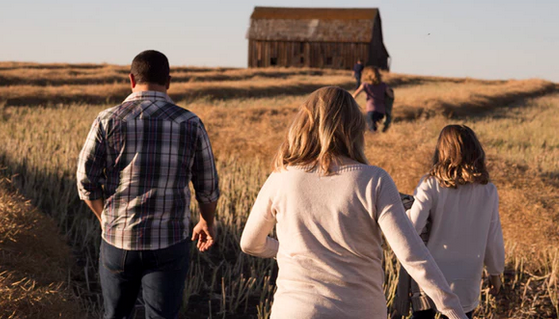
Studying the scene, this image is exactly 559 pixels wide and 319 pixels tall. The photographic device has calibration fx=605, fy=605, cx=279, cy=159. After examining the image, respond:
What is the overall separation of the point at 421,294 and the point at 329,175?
4.63 ft

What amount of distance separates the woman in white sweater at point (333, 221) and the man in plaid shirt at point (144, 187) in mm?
873

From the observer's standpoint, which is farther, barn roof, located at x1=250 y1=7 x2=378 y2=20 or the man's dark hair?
barn roof, located at x1=250 y1=7 x2=378 y2=20

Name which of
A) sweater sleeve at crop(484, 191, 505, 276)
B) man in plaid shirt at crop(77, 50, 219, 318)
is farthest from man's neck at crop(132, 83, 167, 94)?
sweater sleeve at crop(484, 191, 505, 276)

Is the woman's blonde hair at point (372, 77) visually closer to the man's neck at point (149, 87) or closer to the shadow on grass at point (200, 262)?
the shadow on grass at point (200, 262)

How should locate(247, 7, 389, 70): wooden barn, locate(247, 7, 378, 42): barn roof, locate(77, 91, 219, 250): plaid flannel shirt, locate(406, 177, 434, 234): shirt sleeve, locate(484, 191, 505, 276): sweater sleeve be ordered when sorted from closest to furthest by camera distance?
locate(77, 91, 219, 250): plaid flannel shirt < locate(406, 177, 434, 234): shirt sleeve < locate(484, 191, 505, 276): sweater sleeve < locate(247, 7, 389, 70): wooden barn < locate(247, 7, 378, 42): barn roof

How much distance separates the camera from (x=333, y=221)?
73.3 inches

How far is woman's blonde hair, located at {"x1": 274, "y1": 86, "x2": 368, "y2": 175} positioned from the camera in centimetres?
188

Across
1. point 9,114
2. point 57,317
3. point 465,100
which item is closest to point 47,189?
point 57,317

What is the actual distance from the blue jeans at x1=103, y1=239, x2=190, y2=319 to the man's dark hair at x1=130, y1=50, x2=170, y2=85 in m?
0.76

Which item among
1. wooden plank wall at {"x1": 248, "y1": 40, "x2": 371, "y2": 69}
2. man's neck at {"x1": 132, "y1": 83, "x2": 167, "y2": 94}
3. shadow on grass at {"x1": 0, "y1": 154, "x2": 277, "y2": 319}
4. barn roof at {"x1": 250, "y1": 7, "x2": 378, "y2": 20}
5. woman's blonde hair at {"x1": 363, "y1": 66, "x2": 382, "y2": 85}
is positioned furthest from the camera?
barn roof at {"x1": 250, "y1": 7, "x2": 378, "y2": 20}

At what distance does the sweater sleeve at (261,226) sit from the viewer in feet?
6.52

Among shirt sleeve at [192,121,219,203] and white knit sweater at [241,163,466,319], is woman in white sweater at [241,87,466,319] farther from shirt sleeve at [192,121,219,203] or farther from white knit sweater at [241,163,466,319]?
shirt sleeve at [192,121,219,203]

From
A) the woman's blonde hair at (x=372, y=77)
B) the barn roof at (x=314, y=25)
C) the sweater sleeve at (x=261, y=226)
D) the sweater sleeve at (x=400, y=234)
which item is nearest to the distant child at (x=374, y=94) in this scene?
the woman's blonde hair at (x=372, y=77)

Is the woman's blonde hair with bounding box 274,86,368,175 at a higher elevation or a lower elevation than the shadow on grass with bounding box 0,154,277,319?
higher
